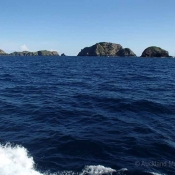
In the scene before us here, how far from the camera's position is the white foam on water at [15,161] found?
12.6 m

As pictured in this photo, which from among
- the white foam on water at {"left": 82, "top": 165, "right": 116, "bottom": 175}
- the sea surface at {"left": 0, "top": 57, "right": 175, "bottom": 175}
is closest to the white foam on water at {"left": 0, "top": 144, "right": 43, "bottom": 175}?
the sea surface at {"left": 0, "top": 57, "right": 175, "bottom": 175}

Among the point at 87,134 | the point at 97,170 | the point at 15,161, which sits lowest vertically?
the point at 97,170

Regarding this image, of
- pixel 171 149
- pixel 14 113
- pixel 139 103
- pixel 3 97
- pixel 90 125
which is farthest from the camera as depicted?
pixel 3 97

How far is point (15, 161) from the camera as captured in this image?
13.9m

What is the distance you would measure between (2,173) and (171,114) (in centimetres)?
1956

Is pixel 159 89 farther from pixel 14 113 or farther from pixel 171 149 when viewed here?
pixel 14 113

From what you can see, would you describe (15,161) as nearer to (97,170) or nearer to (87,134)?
(97,170)

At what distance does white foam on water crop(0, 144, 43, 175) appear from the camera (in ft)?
41.3

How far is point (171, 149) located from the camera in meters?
16.7

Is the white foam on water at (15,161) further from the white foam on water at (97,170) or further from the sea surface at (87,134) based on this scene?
the white foam on water at (97,170)

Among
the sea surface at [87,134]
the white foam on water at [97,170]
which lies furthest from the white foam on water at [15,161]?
the white foam on water at [97,170]

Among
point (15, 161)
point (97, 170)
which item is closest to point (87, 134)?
point (97, 170)

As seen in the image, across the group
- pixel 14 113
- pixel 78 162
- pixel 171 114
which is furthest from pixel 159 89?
pixel 78 162

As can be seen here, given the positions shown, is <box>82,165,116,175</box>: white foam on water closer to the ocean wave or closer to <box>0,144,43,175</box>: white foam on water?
the ocean wave
